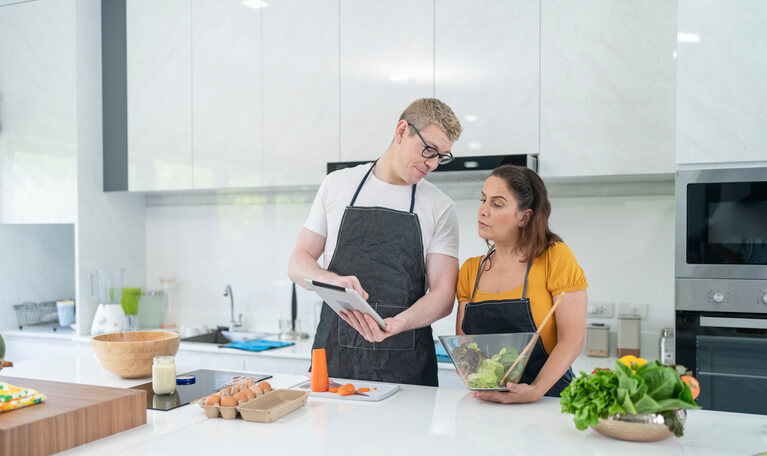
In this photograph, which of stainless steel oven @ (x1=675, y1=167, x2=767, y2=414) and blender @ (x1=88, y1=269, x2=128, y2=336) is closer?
stainless steel oven @ (x1=675, y1=167, x2=767, y2=414)

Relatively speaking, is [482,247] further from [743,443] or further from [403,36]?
[743,443]

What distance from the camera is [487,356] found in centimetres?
155

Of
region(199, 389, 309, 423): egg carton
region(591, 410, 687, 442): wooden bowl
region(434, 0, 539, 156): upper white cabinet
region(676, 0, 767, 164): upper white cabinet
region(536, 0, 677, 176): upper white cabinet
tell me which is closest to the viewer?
region(591, 410, 687, 442): wooden bowl

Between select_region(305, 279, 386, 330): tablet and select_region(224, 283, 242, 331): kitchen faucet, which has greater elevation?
select_region(305, 279, 386, 330): tablet

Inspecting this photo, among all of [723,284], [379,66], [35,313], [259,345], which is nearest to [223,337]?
[259,345]

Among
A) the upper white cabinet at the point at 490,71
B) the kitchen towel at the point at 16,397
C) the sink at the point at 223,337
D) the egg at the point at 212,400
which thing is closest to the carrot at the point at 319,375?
the egg at the point at 212,400

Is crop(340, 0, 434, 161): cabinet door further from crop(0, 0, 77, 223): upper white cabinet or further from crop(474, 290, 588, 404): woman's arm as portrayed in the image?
crop(0, 0, 77, 223): upper white cabinet

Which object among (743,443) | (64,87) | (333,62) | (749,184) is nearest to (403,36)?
(333,62)

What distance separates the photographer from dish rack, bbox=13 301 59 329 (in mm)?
3750

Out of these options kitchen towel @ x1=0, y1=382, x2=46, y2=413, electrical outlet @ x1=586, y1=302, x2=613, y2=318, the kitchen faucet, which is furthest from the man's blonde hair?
the kitchen faucet

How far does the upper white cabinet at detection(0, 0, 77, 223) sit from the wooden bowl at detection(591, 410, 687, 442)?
317 cm

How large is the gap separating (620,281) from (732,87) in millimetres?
1053

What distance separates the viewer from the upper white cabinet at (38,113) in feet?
11.6

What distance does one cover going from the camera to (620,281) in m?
3.01
